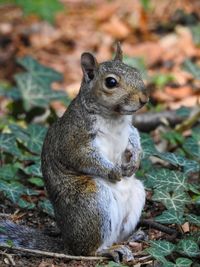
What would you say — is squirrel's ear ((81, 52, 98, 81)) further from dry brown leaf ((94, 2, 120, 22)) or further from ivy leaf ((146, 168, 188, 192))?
dry brown leaf ((94, 2, 120, 22))

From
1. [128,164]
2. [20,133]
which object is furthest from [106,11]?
[128,164]

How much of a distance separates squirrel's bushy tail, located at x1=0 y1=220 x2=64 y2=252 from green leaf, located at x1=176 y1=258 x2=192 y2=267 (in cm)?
90

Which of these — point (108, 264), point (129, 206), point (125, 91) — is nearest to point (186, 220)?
point (129, 206)

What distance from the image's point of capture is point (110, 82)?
5.21 meters

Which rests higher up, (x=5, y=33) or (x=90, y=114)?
(x=5, y=33)

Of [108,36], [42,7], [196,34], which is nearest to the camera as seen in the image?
[42,7]

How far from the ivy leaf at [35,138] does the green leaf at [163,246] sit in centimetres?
202

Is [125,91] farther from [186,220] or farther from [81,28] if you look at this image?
[81,28]

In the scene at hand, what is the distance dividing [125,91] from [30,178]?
1976 millimetres

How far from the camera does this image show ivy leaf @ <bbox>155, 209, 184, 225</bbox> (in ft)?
18.0

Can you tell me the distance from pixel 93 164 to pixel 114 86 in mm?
567

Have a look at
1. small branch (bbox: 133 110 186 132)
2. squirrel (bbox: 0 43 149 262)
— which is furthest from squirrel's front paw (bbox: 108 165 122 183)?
small branch (bbox: 133 110 186 132)

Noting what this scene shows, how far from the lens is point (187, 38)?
11.9 metres

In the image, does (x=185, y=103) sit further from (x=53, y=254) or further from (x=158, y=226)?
(x=53, y=254)
